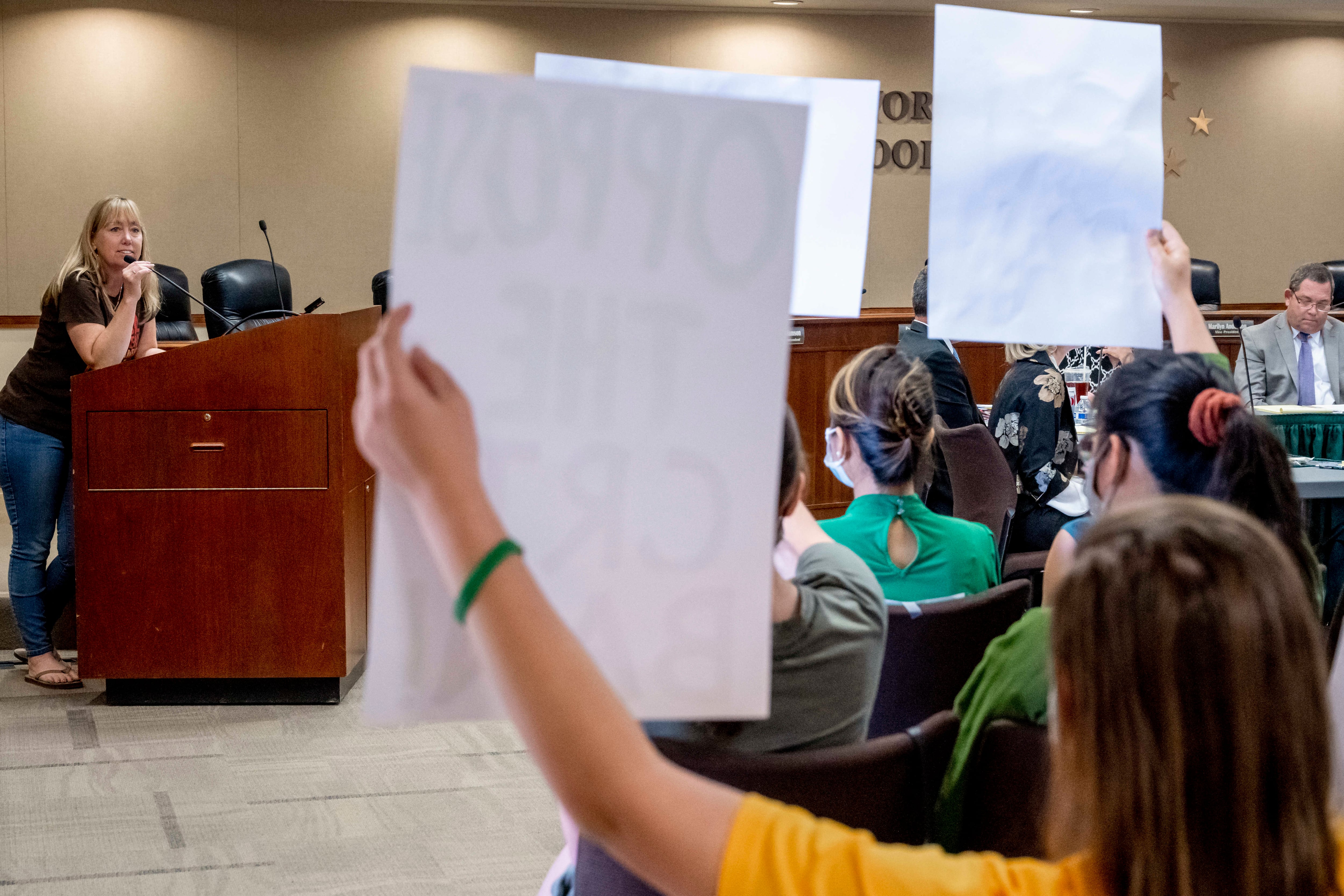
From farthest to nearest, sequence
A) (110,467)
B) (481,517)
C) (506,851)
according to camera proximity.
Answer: (110,467)
(506,851)
(481,517)

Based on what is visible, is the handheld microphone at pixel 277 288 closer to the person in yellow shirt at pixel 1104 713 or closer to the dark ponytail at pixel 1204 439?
the dark ponytail at pixel 1204 439

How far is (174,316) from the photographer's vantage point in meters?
5.91

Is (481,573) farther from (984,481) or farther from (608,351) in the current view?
(984,481)

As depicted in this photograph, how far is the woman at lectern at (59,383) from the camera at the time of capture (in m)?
3.38

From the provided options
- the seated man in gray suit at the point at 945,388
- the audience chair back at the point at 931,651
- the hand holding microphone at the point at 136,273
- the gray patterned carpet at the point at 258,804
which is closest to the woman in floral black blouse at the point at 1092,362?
the seated man in gray suit at the point at 945,388

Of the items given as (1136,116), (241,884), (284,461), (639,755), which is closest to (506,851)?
(241,884)

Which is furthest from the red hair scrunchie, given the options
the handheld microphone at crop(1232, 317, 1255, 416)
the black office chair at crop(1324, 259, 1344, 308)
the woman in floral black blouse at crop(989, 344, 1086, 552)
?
the black office chair at crop(1324, 259, 1344, 308)

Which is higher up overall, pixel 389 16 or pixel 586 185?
pixel 389 16

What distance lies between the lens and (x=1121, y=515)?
0.65 m

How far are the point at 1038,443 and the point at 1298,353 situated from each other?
7.58 ft

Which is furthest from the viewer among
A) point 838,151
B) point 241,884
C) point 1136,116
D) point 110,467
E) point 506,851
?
point 110,467

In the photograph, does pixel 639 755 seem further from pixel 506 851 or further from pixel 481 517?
pixel 506 851

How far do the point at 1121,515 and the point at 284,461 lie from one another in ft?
9.71

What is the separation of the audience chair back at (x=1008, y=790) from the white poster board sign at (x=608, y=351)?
0.61 metres
